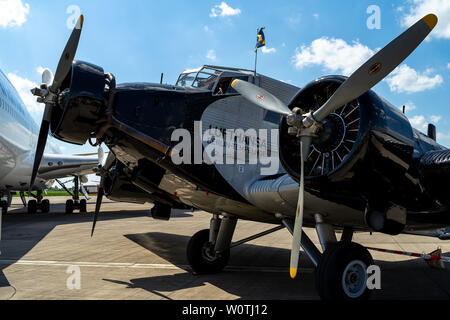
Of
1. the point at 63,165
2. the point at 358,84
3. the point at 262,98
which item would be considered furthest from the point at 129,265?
the point at 63,165

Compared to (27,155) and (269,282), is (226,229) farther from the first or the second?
(27,155)

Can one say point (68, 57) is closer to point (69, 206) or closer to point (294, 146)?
point (294, 146)

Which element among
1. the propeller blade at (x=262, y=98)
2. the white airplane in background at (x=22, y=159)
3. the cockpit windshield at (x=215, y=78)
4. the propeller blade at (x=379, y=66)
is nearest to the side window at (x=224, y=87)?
the cockpit windshield at (x=215, y=78)

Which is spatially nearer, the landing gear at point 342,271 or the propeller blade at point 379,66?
the propeller blade at point 379,66

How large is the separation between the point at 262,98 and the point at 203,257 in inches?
176

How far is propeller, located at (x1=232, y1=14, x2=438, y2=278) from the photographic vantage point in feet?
13.5

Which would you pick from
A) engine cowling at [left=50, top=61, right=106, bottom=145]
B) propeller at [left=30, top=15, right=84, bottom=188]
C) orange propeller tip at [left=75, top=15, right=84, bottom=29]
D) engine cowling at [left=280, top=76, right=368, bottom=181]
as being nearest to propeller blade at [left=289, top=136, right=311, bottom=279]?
engine cowling at [left=280, top=76, right=368, bottom=181]

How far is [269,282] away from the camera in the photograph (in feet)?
23.9

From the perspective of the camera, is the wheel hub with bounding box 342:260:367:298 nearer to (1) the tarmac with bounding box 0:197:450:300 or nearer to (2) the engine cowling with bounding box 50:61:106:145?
(1) the tarmac with bounding box 0:197:450:300

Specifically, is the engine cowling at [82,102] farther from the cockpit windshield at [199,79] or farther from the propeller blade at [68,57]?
the cockpit windshield at [199,79]

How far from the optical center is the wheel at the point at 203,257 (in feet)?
26.4

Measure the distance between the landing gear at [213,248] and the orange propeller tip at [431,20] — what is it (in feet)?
17.8
